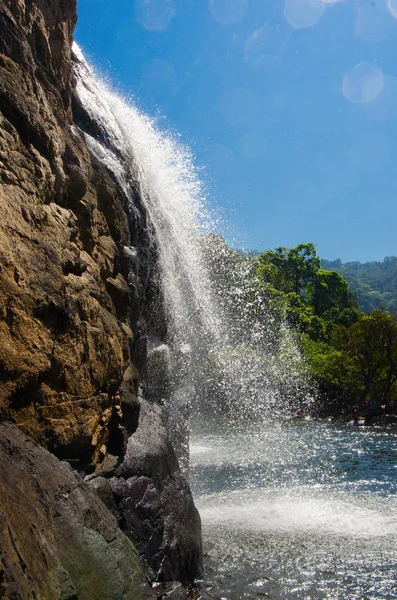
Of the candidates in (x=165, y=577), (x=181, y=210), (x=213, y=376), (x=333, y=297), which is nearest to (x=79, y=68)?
(x=181, y=210)

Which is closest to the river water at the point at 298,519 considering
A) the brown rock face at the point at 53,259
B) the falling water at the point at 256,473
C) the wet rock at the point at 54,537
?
the falling water at the point at 256,473

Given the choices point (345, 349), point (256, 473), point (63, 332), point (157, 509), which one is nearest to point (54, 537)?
point (63, 332)

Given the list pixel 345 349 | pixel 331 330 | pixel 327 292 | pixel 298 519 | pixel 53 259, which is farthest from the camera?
pixel 327 292

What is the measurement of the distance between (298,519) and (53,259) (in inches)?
297

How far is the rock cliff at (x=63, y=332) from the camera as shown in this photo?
15.8 ft

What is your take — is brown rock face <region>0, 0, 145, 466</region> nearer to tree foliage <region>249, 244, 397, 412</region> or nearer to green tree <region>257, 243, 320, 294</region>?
tree foliage <region>249, 244, 397, 412</region>

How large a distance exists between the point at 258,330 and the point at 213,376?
29.4 feet

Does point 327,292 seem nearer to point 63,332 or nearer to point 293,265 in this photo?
point 293,265

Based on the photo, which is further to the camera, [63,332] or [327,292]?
[327,292]

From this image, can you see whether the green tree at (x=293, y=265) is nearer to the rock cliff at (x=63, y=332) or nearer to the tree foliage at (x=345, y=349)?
the tree foliage at (x=345, y=349)

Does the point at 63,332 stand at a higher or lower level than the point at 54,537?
higher

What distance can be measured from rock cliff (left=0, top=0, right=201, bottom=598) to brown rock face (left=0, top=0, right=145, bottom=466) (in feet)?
0.07

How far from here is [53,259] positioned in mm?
6230

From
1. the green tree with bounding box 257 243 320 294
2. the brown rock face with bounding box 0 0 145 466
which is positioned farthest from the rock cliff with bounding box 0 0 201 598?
the green tree with bounding box 257 243 320 294
